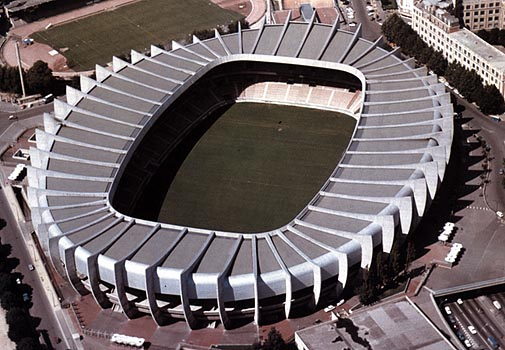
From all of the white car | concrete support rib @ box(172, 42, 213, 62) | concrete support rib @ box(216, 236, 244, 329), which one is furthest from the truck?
concrete support rib @ box(172, 42, 213, 62)

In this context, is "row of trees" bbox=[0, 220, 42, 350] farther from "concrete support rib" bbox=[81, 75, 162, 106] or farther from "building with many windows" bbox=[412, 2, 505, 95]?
"building with many windows" bbox=[412, 2, 505, 95]

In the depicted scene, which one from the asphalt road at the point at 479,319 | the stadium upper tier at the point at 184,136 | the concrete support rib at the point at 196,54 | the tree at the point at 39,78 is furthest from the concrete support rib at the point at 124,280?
the tree at the point at 39,78

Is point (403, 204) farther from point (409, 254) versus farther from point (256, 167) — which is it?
point (256, 167)

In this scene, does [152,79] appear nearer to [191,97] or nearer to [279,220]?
[191,97]

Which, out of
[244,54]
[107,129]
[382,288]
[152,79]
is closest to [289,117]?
[244,54]

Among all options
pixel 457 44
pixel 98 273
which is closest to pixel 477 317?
pixel 98 273

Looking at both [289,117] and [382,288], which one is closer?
[382,288]
